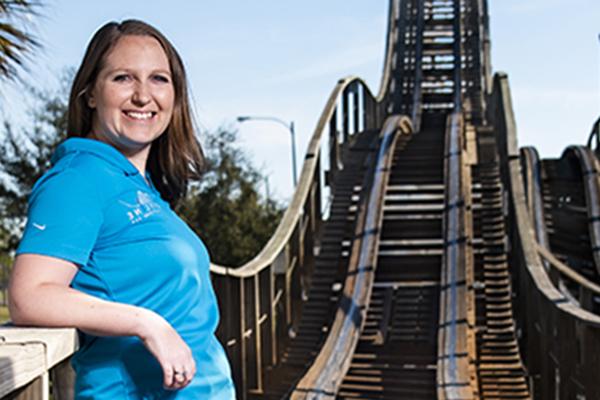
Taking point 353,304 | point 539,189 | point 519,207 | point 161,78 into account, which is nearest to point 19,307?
point 161,78

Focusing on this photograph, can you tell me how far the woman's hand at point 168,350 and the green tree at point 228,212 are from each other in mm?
22099

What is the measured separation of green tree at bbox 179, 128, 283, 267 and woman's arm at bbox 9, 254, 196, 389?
72.6 ft

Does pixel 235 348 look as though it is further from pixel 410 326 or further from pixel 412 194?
pixel 412 194

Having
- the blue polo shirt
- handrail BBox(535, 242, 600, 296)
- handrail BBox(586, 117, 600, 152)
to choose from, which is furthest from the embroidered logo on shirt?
handrail BBox(586, 117, 600, 152)

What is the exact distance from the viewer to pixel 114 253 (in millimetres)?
1494

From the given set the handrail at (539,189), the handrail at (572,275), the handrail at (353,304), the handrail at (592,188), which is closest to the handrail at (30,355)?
the handrail at (353,304)

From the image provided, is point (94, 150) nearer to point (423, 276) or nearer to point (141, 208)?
point (141, 208)

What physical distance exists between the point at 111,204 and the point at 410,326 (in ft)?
28.0

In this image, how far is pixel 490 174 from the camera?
505 inches

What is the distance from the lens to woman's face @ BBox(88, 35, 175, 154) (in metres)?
1.66

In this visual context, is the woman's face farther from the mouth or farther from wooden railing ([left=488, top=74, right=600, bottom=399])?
wooden railing ([left=488, top=74, right=600, bottom=399])

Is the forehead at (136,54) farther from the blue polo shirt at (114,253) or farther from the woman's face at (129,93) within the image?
the blue polo shirt at (114,253)

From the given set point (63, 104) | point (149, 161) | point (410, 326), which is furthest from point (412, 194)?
point (63, 104)

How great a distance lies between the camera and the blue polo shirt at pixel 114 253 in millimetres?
1425
